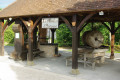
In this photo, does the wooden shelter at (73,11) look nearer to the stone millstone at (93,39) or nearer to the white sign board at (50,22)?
the white sign board at (50,22)

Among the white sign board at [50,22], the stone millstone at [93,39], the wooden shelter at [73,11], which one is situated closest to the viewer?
the wooden shelter at [73,11]

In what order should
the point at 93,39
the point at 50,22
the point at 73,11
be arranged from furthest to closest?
the point at 93,39, the point at 50,22, the point at 73,11

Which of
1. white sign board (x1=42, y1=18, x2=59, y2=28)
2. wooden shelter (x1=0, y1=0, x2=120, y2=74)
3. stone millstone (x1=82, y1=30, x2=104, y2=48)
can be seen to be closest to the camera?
wooden shelter (x1=0, y1=0, x2=120, y2=74)

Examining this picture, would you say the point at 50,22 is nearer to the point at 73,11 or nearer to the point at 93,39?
the point at 73,11

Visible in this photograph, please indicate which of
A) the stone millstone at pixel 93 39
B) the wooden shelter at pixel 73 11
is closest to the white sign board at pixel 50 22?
the wooden shelter at pixel 73 11

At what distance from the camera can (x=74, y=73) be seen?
6.20 m

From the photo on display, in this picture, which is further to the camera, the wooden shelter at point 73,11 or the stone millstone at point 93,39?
the stone millstone at point 93,39

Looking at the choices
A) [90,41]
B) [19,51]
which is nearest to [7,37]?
[19,51]

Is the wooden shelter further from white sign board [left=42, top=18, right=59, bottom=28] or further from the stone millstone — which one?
the stone millstone

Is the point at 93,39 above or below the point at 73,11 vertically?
below

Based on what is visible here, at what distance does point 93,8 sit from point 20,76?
167 inches

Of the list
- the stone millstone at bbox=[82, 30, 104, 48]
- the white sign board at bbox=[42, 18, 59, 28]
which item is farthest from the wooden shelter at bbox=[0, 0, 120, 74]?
the stone millstone at bbox=[82, 30, 104, 48]

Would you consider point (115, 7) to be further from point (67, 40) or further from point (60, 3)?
point (67, 40)

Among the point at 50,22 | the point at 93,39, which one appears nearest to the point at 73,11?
the point at 50,22
